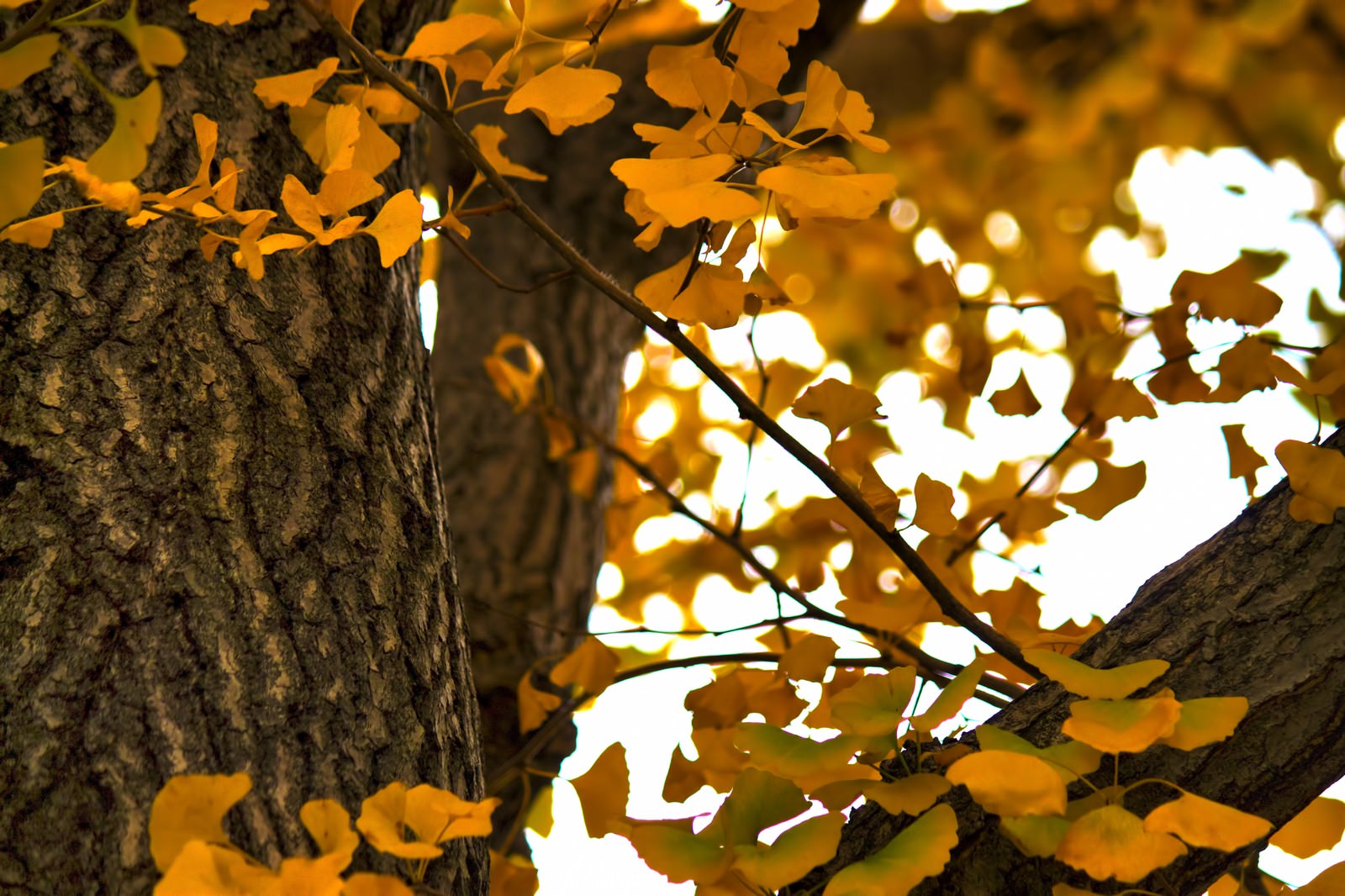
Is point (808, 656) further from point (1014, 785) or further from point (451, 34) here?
point (451, 34)

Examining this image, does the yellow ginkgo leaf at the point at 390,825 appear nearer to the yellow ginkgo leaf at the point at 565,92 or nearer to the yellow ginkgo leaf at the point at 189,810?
the yellow ginkgo leaf at the point at 189,810

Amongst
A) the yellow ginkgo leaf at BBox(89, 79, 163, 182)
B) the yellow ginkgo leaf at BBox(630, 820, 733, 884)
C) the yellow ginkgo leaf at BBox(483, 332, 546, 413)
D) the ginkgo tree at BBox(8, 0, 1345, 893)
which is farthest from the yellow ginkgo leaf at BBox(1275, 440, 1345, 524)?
the yellow ginkgo leaf at BBox(483, 332, 546, 413)

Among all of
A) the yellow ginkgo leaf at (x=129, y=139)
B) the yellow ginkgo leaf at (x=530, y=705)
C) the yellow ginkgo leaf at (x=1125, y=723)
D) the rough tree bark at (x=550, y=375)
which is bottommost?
the yellow ginkgo leaf at (x=1125, y=723)

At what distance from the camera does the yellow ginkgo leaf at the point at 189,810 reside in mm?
407

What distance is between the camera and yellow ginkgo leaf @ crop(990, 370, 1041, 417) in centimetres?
80

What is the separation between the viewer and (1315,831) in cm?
63

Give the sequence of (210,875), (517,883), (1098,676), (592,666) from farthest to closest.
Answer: (592,666) → (517,883) → (1098,676) → (210,875)

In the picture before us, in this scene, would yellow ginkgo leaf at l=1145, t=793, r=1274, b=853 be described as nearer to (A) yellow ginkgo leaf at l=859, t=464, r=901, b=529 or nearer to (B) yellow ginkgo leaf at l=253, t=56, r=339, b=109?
(A) yellow ginkgo leaf at l=859, t=464, r=901, b=529

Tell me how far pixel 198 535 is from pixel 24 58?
25 cm

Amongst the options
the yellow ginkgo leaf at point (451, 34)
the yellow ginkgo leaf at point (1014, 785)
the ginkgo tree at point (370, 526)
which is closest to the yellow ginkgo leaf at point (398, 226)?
the ginkgo tree at point (370, 526)

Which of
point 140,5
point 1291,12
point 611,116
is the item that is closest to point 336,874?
point 140,5

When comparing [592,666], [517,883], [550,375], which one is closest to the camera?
[517,883]

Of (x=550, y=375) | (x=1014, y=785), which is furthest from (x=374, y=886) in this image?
(x=550, y=375)

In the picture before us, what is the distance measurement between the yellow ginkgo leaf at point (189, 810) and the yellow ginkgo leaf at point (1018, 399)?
61 cm
